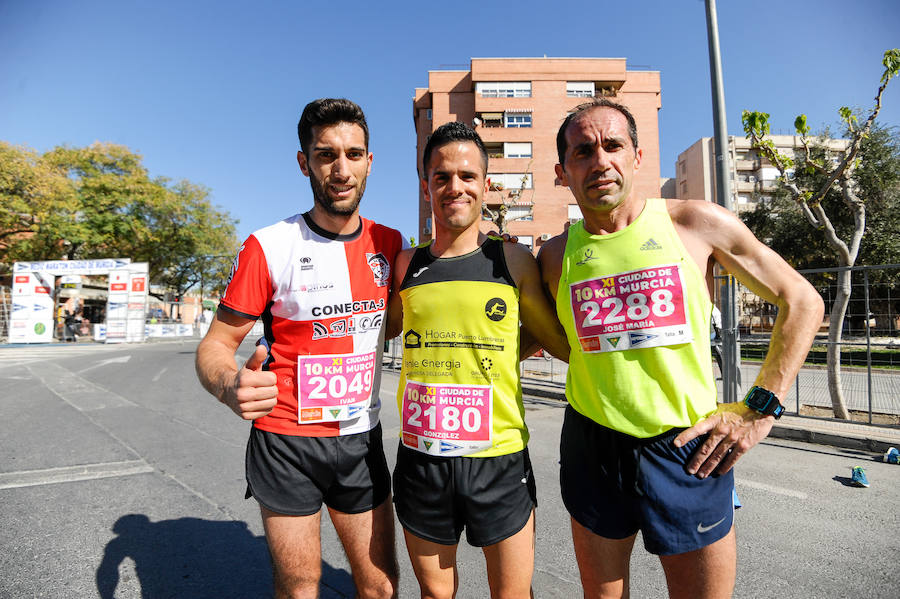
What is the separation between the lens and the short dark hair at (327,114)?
84.4 inches

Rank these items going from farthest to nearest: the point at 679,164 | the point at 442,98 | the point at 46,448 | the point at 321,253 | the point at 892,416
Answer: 1. the point at 679,164
2. the point at 442,98
3. the point at 892,416
4. the point at 46,448
5. the point at 321,253

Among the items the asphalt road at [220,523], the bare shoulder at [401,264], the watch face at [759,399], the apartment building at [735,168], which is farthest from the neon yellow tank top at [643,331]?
the apartment building at [735,168]

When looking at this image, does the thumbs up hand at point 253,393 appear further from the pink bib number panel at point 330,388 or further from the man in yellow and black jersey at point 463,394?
the man in yellow and black jersey at point 463,394

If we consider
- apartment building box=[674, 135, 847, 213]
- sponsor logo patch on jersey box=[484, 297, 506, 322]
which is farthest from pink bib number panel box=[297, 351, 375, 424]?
apartment building box=[674, 135, 847, 213]

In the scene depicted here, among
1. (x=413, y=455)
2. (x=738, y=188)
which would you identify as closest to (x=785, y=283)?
(x=413, y=455)

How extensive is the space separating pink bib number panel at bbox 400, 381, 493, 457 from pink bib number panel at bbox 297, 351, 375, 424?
30cm

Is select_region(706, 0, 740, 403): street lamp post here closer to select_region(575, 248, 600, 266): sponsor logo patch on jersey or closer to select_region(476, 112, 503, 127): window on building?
select_region(575, 248, 600, 266): sponsor logo patch on jersey

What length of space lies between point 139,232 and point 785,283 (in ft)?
123

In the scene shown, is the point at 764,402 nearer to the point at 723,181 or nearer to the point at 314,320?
the point at 314,320

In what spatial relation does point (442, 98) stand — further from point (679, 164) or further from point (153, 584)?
point (153, 584)

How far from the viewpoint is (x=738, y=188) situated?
179ft

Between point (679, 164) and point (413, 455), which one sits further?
point (679, 164)

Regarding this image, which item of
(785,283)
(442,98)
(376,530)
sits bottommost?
(376,530)

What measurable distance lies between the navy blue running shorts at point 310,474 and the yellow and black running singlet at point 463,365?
0.26 metres
